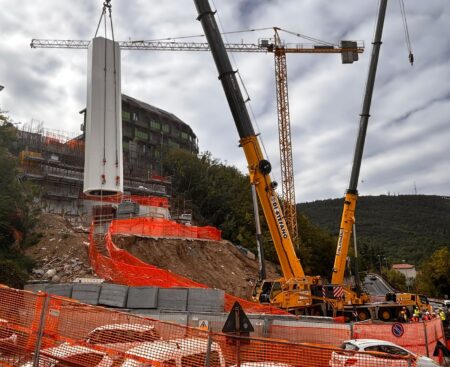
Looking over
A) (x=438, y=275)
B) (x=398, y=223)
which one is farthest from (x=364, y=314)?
(x=398, y=223)

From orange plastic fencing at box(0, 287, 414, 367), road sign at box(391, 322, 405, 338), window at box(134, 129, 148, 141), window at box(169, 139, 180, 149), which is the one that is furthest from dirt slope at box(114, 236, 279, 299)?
window at box(169, 139, 180, 149)

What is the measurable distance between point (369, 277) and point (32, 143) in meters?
49.7

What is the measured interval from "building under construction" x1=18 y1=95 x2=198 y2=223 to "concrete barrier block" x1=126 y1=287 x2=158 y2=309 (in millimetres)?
24235

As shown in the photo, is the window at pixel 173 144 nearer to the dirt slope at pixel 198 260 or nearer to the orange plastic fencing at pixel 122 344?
the dirt slope at pixel 198 260

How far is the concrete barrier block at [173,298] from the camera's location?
56.0ft

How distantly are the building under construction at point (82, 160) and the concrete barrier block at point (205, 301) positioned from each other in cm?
2463

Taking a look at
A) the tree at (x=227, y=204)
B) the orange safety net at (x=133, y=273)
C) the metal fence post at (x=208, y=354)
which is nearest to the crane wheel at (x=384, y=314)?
the orange safety net at (x=133, y=273)

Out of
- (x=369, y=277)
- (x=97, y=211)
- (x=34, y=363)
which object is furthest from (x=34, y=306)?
(x=369, y=277)

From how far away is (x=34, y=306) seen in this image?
858 cm

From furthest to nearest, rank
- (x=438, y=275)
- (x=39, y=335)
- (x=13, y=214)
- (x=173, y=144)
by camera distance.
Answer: (x=173, y=144)
(x=438, y=275)
(x=13, y=214)
(x=39, y=335)

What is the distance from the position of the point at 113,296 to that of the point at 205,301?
138 inches

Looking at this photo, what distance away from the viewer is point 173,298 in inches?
676

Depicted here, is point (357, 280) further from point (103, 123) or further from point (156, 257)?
point (103, 123)

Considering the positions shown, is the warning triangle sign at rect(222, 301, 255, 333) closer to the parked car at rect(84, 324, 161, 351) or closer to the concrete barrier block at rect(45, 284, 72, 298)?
the parked car at rect(84, 324, 161, 351)
